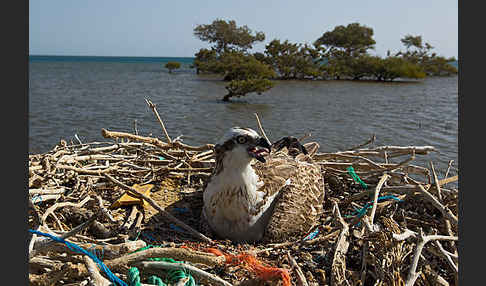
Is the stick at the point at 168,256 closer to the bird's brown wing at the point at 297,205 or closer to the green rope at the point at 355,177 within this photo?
the bird's brown wing at the point at 297,205

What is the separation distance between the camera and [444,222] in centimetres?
328

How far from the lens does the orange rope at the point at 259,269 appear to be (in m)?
2.40

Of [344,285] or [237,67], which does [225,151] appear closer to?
[344,285]

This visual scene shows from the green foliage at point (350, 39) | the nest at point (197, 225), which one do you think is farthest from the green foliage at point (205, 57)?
the nest at point (197, 225)

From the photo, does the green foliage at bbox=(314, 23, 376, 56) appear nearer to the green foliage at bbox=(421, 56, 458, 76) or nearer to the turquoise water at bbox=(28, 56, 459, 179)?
the green foliage at bbox=(421, 56, 458, 76)

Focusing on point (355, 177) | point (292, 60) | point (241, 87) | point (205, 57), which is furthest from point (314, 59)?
point (355, 177)

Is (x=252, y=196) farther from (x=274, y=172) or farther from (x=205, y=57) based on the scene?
(x=205, y=57)

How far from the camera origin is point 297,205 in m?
3.60

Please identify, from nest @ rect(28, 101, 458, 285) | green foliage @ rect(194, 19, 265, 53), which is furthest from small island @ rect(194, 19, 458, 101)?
nest @ rect(28, 101, 458, 285)

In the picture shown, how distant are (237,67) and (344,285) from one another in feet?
106

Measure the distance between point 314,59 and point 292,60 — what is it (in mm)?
4142

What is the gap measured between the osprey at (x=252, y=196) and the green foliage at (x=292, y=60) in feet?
127

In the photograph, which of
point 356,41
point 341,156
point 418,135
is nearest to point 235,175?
point 341,156
